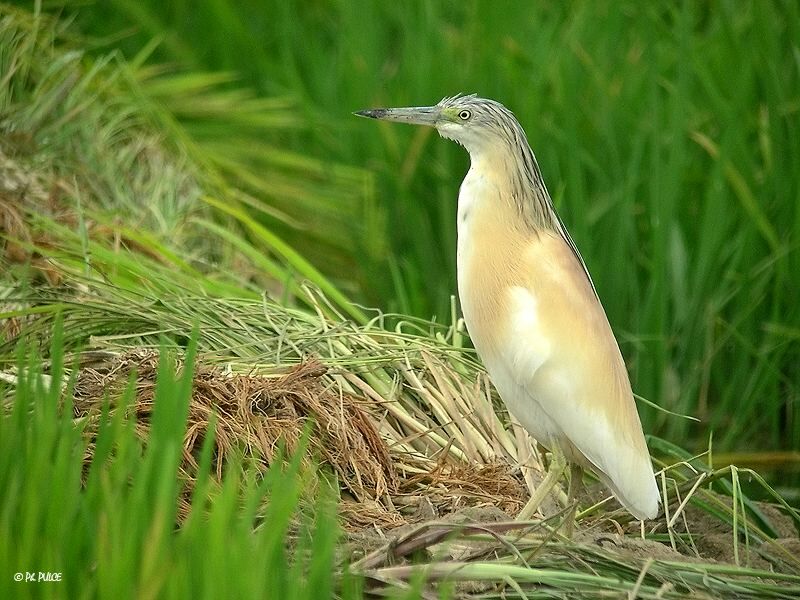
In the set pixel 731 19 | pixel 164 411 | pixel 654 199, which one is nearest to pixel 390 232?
pixel 654 199

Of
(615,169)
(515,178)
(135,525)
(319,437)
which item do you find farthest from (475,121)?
(615,169)

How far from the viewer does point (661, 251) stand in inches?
155

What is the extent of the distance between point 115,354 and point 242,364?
0.92ft

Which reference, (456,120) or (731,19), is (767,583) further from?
(731,19)

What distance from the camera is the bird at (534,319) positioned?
104 inches

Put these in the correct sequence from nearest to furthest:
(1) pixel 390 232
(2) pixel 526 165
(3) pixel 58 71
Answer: (2) pixel 526 165 < (3) pixel 58 71 < (1) pixel 390 232

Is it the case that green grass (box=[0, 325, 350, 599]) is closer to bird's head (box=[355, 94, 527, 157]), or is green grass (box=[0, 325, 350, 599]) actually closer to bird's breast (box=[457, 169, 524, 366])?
bird's breast (box=[457, 169, 524, 366])

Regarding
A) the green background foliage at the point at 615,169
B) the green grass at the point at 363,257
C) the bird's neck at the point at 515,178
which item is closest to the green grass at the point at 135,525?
the green grass at the point at 363,257

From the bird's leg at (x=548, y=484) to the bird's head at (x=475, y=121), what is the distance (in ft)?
2.15

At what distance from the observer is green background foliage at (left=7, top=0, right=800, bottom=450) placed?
4.06 metres

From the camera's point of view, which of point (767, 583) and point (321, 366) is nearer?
point (767, 583)

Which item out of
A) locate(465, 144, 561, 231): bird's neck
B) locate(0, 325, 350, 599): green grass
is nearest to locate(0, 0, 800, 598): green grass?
locate(0, 325, 350, 599): green grass

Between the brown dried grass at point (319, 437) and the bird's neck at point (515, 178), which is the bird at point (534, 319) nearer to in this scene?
the bird's neck at point (515, 178)

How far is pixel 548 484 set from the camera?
261 cm
